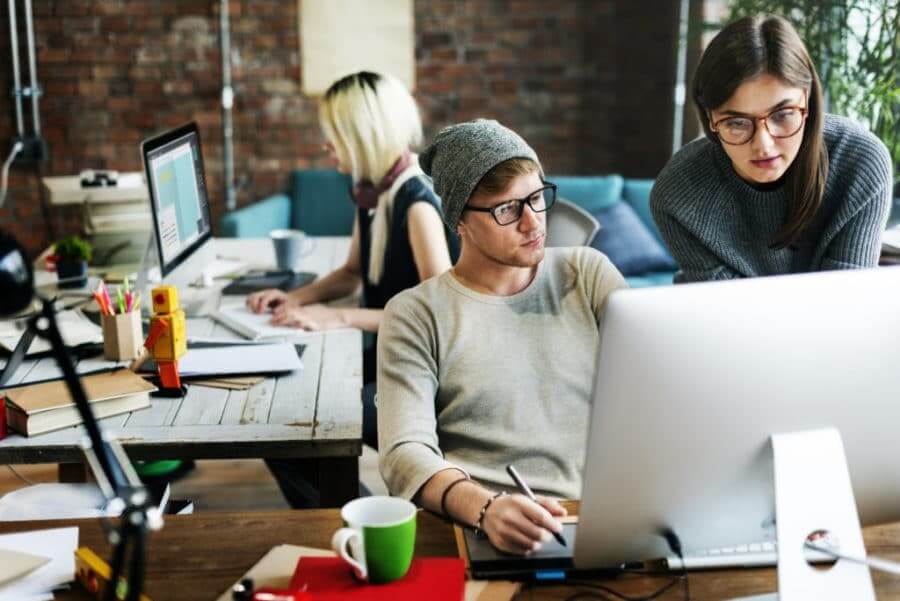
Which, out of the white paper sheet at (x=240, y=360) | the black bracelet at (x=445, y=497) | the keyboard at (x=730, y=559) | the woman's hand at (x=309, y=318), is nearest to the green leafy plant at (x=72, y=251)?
the woman's hand at (x=309, y=318)

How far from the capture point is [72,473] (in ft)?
8.16

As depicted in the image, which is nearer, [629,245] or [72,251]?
[72,251]

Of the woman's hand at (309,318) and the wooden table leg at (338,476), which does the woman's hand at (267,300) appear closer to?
the woman's hand at (309,318)

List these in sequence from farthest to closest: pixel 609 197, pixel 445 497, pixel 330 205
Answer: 1. pixel 330 205
2. pixel 609 197
3. pixel 445 497

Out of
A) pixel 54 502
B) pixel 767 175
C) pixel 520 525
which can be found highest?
pixel 767 175

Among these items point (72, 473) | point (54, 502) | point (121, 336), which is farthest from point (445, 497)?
point (72, 473)

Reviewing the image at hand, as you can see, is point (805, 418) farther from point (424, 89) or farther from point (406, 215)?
point (424, 89)

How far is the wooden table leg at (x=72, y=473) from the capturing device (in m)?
2.46

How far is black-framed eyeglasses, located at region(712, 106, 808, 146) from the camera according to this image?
162 cm

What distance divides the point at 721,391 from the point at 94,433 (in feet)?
1.91

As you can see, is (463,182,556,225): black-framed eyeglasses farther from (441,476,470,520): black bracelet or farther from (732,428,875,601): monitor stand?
(732,428,875,601): monitor stand

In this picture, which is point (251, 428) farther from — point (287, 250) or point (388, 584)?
point (287, 250)

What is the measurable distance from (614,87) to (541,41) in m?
0.42

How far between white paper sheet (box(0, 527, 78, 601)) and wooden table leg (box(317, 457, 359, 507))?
20.3 inches
